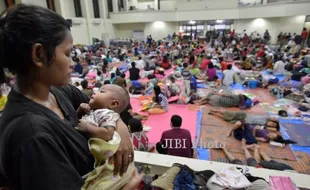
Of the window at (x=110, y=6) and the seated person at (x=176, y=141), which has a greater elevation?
the window at (x=110, y=6)

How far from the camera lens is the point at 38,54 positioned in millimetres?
709

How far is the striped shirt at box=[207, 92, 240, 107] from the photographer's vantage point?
20.1ft

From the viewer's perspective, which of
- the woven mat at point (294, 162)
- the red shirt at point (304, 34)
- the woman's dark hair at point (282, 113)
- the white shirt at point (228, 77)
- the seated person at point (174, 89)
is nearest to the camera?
the woven mat at point (294, 162)

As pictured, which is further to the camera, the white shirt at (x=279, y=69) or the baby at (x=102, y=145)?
the white shirt at (x=279, y=69)

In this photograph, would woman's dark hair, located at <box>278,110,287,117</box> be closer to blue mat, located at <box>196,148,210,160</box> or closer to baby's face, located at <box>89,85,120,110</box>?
blue mat, located at <box>196,148,210,160</box>

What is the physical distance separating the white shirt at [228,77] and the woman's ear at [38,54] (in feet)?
25.3

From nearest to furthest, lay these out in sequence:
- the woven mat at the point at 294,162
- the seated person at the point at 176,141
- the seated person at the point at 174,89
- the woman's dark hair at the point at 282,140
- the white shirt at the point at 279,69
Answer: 1. the seated person at the point at 176,141
2. the woven mat at the point at 294,162
3. the woman's dark hair at the point at 282,140
4. the seated person at the point at 174,89
5. the white shirt at the point at 279,69

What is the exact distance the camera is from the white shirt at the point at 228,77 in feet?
25.3

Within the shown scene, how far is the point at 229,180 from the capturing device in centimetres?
226

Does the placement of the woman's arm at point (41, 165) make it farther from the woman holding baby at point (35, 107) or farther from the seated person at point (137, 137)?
the seated person at point (137, 137)

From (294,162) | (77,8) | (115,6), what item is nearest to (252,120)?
(294,162)

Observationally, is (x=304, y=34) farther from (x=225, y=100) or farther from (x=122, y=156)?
(x=122, y=156)

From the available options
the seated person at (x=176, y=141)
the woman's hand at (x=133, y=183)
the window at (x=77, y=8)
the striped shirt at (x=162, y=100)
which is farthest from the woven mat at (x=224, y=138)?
the window at (x=77, y=8)

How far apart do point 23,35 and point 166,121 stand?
491 centimetres
